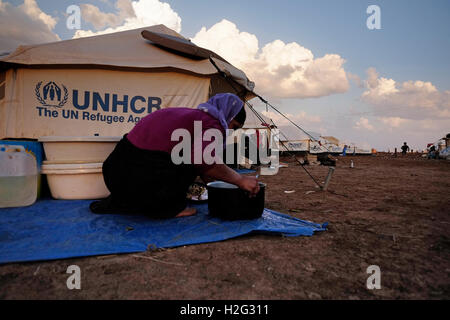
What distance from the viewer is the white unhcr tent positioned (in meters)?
3.46

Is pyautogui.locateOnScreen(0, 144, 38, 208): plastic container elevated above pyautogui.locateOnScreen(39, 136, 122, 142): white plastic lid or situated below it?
below

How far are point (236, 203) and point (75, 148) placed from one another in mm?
1683

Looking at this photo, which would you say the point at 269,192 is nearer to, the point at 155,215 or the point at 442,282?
the point at 155,215

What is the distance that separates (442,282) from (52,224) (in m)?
2.21

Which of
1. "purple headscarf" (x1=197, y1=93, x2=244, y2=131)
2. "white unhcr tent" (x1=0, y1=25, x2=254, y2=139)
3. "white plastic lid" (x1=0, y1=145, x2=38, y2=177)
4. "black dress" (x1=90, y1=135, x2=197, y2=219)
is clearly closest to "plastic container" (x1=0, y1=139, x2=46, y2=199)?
"white plastic lid" (x1=0, y1=145, x2=38, y2=177)

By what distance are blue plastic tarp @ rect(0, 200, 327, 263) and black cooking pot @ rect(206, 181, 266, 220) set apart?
0.06m

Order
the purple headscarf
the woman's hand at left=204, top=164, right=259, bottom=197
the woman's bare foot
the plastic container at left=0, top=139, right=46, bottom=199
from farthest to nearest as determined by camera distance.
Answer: the plastic container at left=0, top=139, right=46, bottom=199
the woman's bare foot
the purple headscarf
the woman's hand at left=204, top=164, right=259, bottom=197

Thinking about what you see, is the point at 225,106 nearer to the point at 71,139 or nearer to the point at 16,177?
the point at 71,139

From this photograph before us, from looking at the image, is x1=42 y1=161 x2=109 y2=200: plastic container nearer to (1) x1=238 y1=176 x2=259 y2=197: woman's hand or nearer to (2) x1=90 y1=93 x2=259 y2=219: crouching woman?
(2) x1=90 y1=93 x2=259 y2=219: crouching woman

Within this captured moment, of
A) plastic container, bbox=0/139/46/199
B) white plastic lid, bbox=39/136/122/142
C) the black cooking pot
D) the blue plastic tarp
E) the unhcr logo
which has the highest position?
the unhcr logo

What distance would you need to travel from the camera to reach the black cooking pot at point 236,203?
1772 millimetres

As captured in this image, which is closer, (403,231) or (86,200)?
(403,231)

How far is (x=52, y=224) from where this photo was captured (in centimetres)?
168
